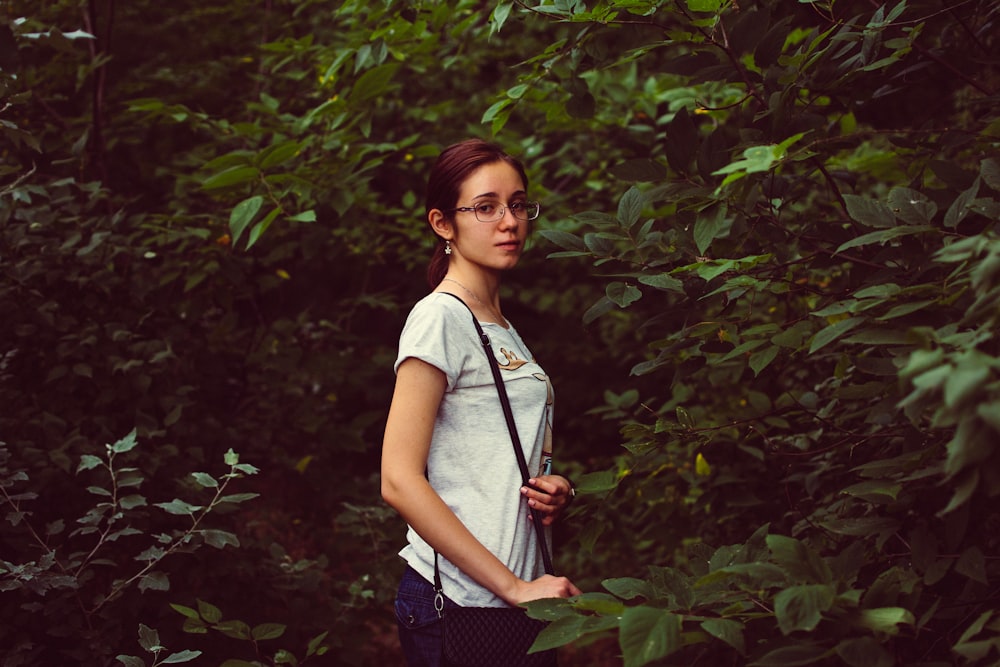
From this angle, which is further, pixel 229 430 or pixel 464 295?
pixel 229 430

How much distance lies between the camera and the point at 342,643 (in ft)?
10.5

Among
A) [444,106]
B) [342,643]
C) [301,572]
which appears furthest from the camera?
[444,106]

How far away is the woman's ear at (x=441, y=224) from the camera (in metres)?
2.18

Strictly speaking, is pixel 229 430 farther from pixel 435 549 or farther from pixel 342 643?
pixel 435 549

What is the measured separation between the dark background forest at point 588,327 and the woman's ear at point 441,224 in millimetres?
318

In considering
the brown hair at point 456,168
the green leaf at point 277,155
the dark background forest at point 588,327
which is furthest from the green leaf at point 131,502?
the brown hair at point 456,168

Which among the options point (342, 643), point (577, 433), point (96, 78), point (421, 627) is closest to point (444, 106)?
point (96, 78)

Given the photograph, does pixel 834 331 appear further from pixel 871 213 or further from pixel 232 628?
pixel 232 628

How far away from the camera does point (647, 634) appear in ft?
4.39

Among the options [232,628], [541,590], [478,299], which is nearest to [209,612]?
[232,628]

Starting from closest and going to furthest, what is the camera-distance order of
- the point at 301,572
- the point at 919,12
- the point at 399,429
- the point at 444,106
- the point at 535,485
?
the point at 399,429 < the point at 535,485 < the point at 919,12 < the point at 301,572 < the point at 444,106

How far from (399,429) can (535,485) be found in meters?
0.36

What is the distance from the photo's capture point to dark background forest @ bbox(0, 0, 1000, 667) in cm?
153

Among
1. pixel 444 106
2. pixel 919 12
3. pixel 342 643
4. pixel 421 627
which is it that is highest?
pixel 444 106
